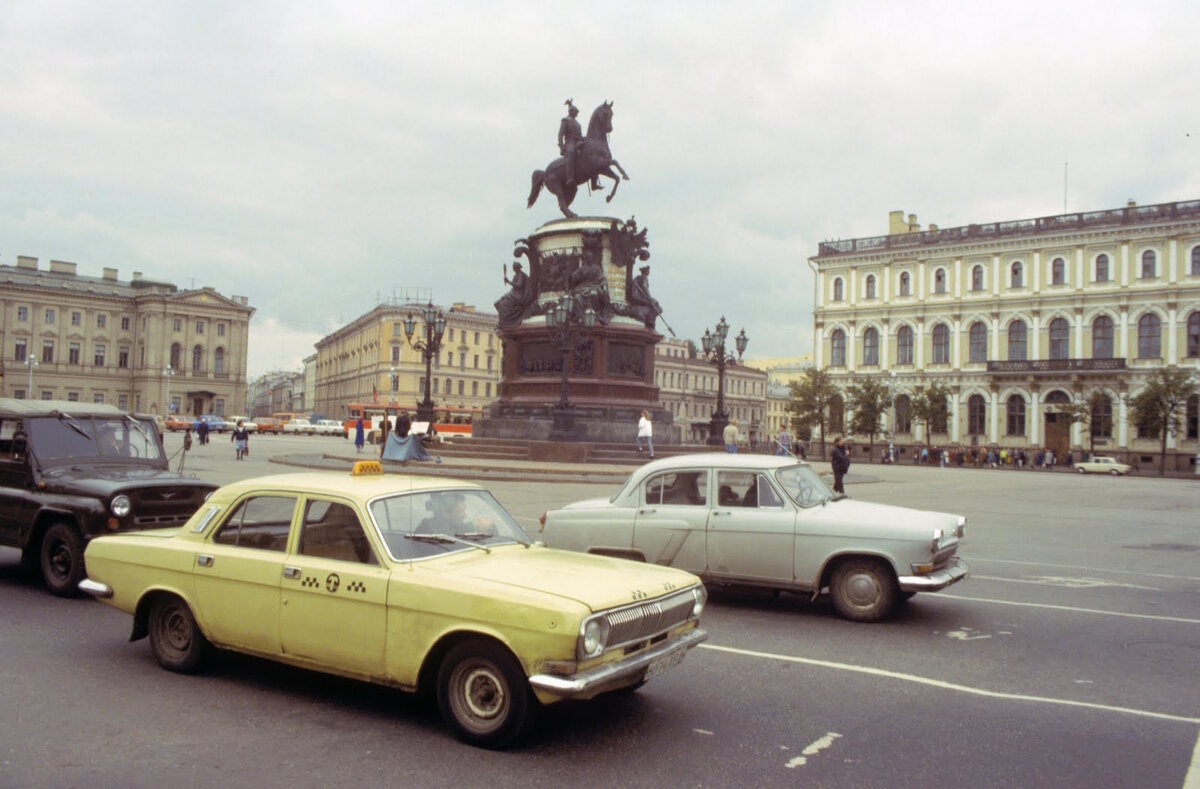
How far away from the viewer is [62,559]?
8.95 m

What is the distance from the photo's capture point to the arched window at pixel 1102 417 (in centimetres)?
6444

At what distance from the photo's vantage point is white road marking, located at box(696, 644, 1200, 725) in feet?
18.8

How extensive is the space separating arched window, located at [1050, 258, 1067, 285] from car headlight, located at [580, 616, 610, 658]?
75111mm

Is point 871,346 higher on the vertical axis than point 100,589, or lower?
higher

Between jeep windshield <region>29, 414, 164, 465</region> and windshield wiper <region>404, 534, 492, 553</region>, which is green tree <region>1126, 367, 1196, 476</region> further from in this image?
windshield wiper <region>404, 534, 492, 553</region>

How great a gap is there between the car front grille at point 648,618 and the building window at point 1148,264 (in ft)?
240

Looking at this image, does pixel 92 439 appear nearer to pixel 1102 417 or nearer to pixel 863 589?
pixel 863 589

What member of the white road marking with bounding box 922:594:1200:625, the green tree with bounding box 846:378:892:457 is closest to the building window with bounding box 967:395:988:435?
the green tree with bounding box 846:378:892:457

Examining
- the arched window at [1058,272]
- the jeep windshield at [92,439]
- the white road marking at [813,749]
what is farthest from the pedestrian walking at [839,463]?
the arched window at [1058,272]

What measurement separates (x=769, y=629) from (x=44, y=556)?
277 inches

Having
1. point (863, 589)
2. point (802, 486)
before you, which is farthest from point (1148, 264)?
point (863, 589)

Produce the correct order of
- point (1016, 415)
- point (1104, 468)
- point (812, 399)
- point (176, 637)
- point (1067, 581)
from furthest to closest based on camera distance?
point (1016, 415), point (812, 399), point (1104, 468), point (1067, 581), point (176, 637)

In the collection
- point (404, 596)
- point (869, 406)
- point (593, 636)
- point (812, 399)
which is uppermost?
point (812, 399)

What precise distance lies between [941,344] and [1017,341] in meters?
5.86
